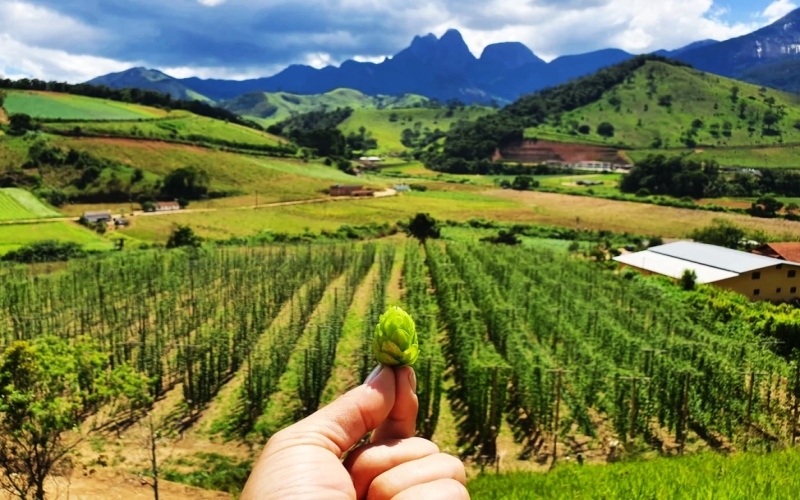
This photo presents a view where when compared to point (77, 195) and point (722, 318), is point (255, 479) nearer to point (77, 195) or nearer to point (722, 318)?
point (722, 318)

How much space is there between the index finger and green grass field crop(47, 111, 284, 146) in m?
90.9

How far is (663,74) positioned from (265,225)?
135765mm

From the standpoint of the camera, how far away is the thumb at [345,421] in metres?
2.00

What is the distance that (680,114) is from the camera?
126188mm

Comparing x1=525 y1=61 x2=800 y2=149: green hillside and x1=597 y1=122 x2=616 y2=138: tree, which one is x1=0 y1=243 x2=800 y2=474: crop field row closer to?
x1=525 y1=61 x2=800 y2=149: green hillside

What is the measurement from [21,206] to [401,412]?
219 ft

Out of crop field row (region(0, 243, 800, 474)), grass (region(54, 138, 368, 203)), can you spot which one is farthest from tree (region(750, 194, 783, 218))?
grass (region(54, 138, 368, 203))

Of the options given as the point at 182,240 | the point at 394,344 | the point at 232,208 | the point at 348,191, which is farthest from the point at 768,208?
the point at 394,344

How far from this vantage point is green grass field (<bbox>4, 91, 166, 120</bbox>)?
84.8 meters

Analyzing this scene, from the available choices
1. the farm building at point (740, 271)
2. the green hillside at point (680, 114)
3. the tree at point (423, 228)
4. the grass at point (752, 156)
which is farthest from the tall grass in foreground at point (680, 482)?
the green hillside at point (680, 114)

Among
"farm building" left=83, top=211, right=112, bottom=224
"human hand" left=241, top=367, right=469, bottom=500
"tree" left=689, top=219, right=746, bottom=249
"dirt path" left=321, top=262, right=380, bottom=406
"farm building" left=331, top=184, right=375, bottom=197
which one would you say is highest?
"human hand" left=241, top=367, right=469, bottom=500

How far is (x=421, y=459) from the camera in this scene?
6.73 feet

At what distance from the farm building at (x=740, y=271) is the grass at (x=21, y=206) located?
2288 inches

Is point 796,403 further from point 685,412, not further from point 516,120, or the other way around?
point 516,120
